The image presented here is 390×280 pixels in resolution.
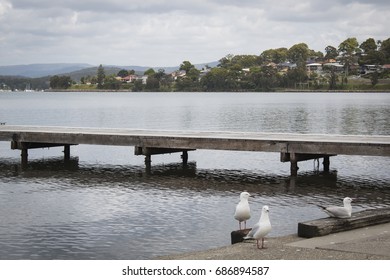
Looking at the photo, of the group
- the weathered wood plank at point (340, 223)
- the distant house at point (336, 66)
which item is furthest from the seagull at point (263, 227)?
the distant house at point (336, 66)

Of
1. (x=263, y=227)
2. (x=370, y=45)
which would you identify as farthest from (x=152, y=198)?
(x=370, y=45)

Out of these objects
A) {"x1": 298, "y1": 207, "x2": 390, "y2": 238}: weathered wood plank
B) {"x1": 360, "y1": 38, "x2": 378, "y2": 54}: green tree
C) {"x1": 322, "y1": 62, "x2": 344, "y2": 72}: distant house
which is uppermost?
{"x1": 360, "y1": 38, "x2": 378, "y2": 54}: green tree

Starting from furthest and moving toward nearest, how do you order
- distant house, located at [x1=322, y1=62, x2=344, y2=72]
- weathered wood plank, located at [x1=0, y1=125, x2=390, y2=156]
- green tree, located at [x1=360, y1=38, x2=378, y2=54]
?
distant house, located at [x1=322, y1=62, x2=344, y2=72]
green tree, located at [x1=360, y1=38, x2=378, y2=54]
weathered wood plank, located at [x1=0, y1=125, x2=390, y2=156]

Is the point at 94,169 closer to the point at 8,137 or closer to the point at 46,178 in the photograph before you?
the point at 46,178

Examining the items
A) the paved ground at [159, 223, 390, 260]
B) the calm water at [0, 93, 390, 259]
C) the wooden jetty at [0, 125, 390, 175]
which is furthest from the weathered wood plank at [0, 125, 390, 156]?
the paved ground at [159, 223, 390, 260]

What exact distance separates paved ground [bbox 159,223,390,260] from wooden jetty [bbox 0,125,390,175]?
11734 mm

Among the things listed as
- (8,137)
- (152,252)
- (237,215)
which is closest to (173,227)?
(152,252)

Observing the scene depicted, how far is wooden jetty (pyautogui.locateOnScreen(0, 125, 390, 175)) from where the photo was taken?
2570cm

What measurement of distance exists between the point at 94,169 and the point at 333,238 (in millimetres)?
18789

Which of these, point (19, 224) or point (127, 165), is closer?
point (19, 224)

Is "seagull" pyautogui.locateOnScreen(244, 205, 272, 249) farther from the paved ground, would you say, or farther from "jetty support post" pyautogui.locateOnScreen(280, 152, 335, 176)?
"jetty support post" pyautogui.locateOnScreen(280, 152, 335, 176)

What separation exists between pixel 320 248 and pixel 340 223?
5.46 ft

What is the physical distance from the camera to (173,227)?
18344mm
